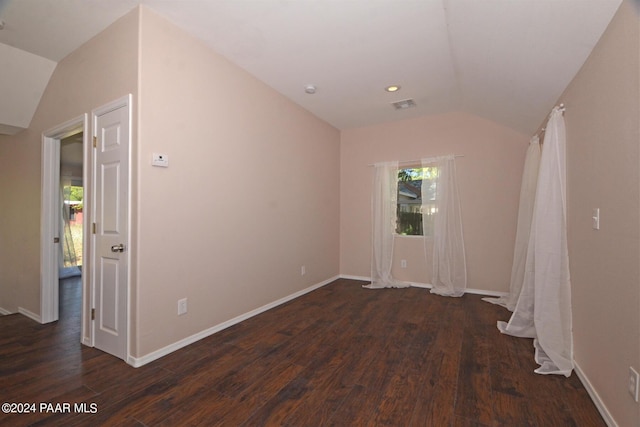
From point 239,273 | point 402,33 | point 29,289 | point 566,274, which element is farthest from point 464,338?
point 29,289

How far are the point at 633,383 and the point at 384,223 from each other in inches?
139

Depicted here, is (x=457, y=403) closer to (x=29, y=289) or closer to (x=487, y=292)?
(x=487, y=292)

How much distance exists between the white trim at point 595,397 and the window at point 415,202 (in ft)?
8.39

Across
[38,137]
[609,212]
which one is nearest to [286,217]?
[38,137]

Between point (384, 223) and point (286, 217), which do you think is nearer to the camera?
point (286, 217)

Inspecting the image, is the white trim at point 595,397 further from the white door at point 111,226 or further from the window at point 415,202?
the white door at point 111,226

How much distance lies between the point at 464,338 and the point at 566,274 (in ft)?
3.34

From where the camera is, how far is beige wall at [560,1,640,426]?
139 cm

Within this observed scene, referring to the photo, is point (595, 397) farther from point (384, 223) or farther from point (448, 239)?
point (384, 223)

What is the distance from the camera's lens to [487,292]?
421cm

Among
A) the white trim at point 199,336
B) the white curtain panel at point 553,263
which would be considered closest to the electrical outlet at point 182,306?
the white trim at point 199,336

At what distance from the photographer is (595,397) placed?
177cm

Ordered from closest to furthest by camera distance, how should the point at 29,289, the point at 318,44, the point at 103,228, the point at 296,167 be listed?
the point at 103,228, the point at 318,44, the point at 29,289, the point at 296,167

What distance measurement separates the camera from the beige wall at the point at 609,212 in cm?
139
